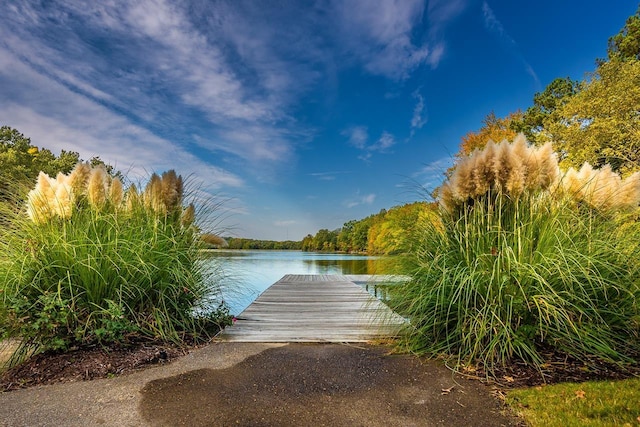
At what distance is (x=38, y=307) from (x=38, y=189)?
A: 1.17m

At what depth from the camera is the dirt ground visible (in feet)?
6.06

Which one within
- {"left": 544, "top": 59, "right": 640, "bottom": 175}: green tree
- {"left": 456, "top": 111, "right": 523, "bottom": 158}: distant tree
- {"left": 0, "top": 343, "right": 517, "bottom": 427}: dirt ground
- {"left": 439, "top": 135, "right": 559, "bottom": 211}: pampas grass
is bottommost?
{"left": 0, "top": 343, "right": 517, "bottom": 427}: dirt ground

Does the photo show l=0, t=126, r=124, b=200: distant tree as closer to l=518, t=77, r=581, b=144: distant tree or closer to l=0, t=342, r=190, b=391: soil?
l=0, t=342, r=190, b=391: soil

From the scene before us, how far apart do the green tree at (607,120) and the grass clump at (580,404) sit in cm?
1308

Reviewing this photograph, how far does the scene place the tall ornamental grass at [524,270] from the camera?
238 cm

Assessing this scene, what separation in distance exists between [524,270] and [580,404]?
2.85 feet

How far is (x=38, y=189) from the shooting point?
307cm

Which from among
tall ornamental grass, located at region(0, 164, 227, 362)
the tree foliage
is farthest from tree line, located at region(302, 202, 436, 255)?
the tree foliage

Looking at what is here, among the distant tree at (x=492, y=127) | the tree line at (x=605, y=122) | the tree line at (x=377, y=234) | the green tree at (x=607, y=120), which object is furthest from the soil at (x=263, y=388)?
the distant tree at (x=492, y=127)

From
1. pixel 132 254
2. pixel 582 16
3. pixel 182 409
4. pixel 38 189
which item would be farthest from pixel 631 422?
pixel 582 16

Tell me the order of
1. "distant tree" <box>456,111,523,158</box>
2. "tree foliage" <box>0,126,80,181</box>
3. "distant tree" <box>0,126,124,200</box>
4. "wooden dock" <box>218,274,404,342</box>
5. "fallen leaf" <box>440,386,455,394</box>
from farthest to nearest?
1. "distant tree" <box>456,111,523,158</box>
2. "tree foliage" <box>0,126,80,181</box>
3. "distant tree" <box>0,126,124,200</box>
4. "wooden dock" <box>218,274,404,342</box>
5. "fallen leaf" <box>440,386,455,394</box>

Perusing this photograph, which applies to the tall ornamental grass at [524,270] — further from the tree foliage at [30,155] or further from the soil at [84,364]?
the tree foliage at [30,155]

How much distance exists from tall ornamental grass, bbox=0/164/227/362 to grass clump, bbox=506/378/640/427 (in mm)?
2818

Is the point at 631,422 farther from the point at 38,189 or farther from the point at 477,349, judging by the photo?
the point at 38,189
